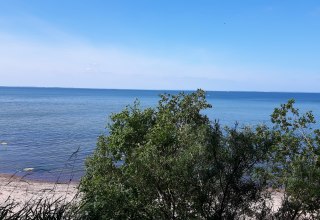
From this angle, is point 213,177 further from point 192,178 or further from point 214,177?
point 192,178

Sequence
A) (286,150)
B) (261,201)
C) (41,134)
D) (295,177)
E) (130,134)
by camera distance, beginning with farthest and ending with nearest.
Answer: (41,134)
(130,134)
(286,150)
(261,201)
(295,177)

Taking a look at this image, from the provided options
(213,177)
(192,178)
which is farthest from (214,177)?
(192,178)

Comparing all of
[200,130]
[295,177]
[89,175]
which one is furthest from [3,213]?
[89,175]

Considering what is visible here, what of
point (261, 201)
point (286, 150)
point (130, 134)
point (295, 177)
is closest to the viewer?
point (295, 177)

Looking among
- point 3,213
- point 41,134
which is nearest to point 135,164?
point 3,213

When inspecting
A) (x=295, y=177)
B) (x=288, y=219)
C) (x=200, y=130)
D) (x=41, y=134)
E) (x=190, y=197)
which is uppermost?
(x=200, y=130)

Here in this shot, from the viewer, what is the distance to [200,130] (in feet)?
32.7

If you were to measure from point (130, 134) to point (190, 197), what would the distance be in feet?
12.0

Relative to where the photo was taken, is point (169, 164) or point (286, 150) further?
point (286, 150)

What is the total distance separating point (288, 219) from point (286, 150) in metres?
1.82

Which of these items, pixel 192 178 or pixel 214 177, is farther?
pixel 214 177

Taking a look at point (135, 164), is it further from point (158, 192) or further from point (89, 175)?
point (89, 175)

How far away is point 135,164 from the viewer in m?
9.97

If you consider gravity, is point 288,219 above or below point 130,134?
below
